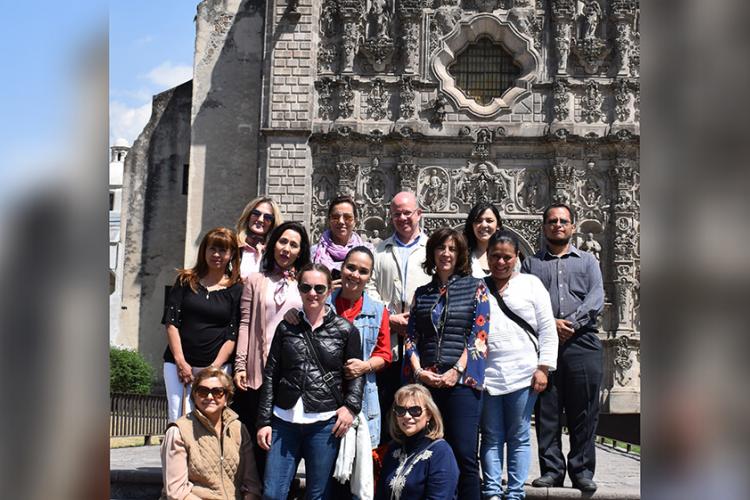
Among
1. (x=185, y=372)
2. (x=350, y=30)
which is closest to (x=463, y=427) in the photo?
(x=185, y=372)

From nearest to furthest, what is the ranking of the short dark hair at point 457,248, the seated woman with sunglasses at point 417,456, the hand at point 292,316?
the seated woman with sunglasses at point 417,456 < the hand at point 292,316 < the short dark hair at point 457,248

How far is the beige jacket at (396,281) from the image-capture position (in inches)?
274

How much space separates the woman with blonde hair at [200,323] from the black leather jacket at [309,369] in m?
0.58

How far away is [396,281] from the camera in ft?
22.9

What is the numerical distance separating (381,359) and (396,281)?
0.93 metres

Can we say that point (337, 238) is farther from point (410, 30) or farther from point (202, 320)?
point (410, 30)

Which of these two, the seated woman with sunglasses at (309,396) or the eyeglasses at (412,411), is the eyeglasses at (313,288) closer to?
the seated woman with sunglasses at (309,396)

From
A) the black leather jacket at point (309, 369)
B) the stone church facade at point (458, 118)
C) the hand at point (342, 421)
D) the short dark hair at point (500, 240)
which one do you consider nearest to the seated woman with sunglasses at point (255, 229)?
the black leather jacket at point (309, 369)

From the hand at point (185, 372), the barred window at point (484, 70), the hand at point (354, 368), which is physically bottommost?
the hand at point (185, 372)

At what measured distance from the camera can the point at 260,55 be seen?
75.0ft

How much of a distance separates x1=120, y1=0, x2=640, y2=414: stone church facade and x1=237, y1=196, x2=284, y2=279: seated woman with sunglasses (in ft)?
45.2
